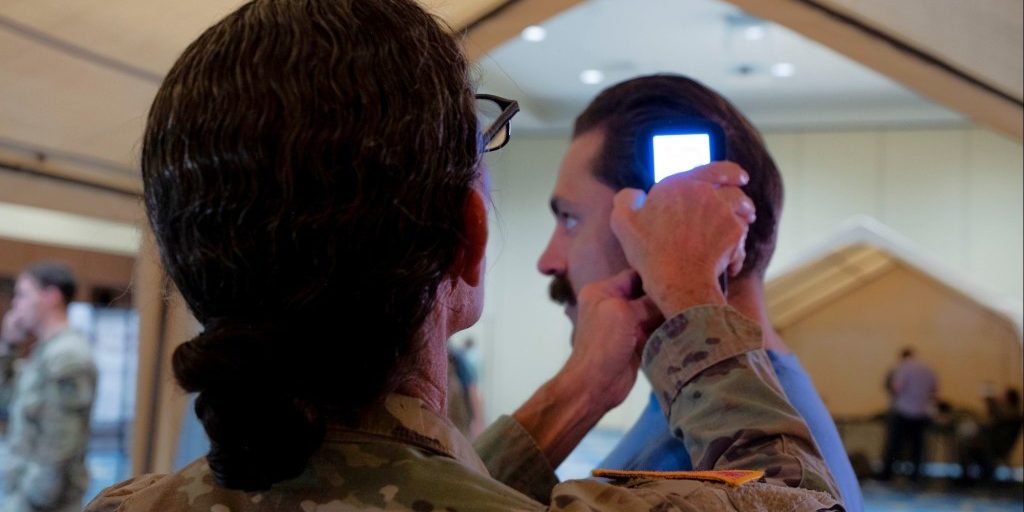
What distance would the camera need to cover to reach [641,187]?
4.33 ft

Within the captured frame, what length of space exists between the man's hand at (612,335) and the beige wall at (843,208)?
8543 millimetres

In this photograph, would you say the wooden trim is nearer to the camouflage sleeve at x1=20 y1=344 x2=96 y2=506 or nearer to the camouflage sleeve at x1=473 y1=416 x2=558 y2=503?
the camouflage sleeve at x1=473 y1=416 x2=558 y2=503

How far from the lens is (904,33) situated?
2.13 metres

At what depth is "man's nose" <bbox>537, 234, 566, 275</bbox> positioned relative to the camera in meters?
1.43

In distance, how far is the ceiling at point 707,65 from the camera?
27.9 ft

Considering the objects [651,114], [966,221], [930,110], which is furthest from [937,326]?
[651,114]

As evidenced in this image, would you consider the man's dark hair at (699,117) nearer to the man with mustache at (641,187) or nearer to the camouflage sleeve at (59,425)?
the man with mustache at (641,187)

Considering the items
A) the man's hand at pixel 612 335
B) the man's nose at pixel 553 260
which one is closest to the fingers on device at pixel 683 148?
the man's hand at pixel 612 335

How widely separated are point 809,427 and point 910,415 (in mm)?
9824

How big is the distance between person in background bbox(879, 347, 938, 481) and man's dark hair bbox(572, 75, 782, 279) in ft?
31.2

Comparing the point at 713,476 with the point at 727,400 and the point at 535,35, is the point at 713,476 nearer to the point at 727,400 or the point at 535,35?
the point at 727,400

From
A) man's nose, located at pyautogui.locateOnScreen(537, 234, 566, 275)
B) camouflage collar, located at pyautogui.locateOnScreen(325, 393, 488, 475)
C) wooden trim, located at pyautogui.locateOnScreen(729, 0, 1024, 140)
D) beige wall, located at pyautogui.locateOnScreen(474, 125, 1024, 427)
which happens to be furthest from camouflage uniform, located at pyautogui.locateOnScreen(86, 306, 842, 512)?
beige wall, located at pyautogui.locateOnScreen(474, 125, 1024, 427)

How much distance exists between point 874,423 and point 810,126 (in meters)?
3.23

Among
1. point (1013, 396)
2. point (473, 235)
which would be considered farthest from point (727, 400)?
point (1013, 396)
